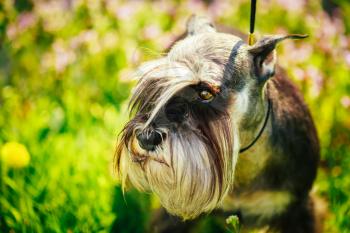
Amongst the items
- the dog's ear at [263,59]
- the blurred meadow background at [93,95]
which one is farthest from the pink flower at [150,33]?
the dog's ear at [263,59]

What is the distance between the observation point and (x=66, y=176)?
3133mm

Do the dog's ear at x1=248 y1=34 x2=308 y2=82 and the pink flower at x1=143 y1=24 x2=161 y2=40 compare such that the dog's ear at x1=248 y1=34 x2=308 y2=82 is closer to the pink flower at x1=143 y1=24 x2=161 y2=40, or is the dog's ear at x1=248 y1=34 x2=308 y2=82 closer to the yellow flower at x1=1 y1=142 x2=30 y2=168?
the yellow flower at x1=1 y1=142 x2=30 y2=168

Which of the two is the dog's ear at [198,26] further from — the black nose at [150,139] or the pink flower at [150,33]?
the pink flower at [150,33]

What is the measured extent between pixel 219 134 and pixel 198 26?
77cm

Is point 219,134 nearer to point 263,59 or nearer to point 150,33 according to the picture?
point 263,59

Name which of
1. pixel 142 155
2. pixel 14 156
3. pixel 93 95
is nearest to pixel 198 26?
pixel 142 155

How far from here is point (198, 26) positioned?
2.73m

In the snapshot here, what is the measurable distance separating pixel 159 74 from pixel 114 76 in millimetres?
2332

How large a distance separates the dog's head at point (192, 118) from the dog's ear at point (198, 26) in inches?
10.3

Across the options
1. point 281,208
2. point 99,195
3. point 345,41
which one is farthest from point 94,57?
point 281,208

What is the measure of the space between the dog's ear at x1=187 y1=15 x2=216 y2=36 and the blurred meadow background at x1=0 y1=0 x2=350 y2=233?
0.75 ft

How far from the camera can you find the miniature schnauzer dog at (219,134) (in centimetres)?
213

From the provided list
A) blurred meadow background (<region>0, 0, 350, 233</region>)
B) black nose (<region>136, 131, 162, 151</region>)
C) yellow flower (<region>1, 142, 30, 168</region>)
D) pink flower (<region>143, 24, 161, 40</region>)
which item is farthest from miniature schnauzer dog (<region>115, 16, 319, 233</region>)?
pink flower (<region>143, 24, 161, 40</region>)

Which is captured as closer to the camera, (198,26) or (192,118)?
(192,118)
